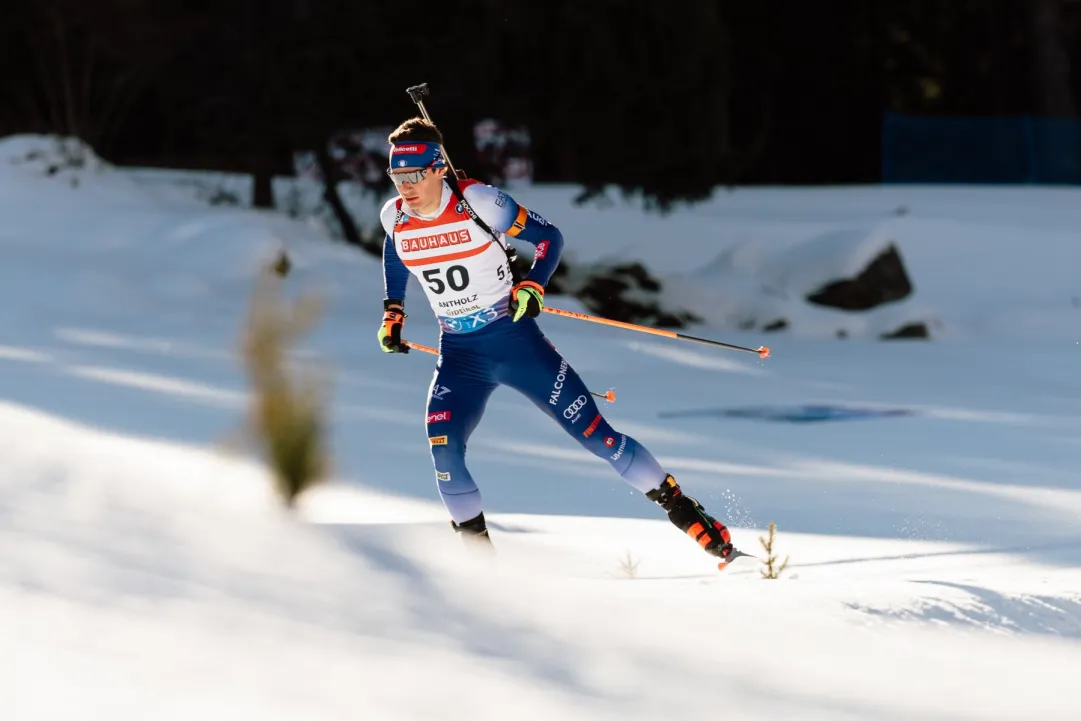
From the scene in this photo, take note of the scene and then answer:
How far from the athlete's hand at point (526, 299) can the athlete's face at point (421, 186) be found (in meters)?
0.50

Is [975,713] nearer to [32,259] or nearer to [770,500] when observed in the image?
[770,500]

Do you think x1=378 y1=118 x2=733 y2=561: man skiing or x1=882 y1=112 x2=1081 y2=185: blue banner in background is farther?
x1=882 y1=112 x2=1081 y2=185: blue banner in background

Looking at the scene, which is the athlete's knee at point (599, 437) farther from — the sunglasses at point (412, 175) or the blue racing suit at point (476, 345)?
the sunglasses at point (412, 175)

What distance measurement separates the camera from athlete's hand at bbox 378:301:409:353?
22.9ft

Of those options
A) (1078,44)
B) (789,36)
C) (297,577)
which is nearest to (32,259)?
(297,577)

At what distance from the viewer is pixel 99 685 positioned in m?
4.14

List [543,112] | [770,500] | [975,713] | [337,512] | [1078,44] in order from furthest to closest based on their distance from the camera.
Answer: [1078,44] < [543,112] < [770,500] < [337,512] < [975,713]

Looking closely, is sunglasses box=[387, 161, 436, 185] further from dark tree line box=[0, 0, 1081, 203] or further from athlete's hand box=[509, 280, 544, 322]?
dark tree line box=[0, 0, 1081, 203]

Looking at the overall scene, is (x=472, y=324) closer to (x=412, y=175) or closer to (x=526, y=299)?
(x=526, y=299)

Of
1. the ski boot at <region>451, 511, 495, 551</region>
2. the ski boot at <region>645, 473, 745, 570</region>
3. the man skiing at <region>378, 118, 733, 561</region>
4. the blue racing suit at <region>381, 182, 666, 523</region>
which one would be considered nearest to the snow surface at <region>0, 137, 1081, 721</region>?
the ski boot at <region>451, 511, 495, 551</region>

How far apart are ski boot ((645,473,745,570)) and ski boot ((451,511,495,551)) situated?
2.32ft

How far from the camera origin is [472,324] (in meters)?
6.76

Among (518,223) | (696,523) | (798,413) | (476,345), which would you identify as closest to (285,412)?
(476,345)

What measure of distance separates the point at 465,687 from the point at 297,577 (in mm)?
1339
